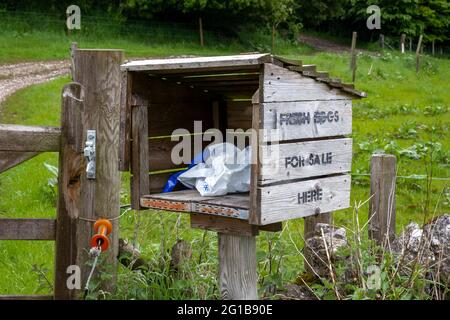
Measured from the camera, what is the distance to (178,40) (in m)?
30.3

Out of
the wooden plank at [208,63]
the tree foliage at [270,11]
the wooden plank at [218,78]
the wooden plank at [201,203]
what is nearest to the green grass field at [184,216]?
the wooden plank at [201,203]

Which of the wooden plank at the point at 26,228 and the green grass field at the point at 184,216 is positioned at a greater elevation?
the wooden plank at the point at 26,228

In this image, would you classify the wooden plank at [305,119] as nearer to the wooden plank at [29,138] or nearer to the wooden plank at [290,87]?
the wooden plank at [290,87]

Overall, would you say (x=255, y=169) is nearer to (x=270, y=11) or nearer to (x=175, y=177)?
(x=175, y=177)

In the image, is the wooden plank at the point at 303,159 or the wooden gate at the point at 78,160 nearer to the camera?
the wooden plank at the point at 303,159

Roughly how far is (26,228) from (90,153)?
0.56m

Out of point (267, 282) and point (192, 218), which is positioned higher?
point (192, 218)

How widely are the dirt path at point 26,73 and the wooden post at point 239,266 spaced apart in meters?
12.7

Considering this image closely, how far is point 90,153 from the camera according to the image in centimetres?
474

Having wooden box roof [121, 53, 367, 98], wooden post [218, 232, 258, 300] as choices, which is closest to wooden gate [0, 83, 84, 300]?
wooden box roof [121, 53, 367, 98]

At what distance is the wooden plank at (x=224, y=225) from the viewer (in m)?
4.27
